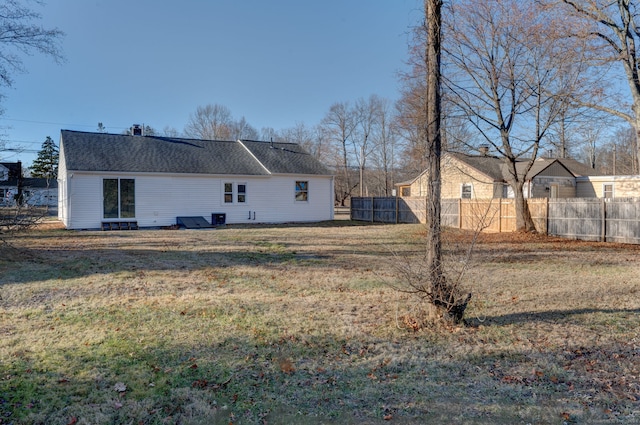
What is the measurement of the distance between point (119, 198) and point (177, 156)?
12.0ft

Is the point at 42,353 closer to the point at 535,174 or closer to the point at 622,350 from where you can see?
the point at 622,350

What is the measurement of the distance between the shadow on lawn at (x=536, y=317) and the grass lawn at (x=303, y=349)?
0.12 feet

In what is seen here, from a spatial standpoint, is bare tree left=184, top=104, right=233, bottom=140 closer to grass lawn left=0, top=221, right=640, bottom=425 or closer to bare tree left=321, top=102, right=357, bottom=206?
bare tree left=321, top=102, right=357, bottom=206

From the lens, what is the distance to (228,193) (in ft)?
68.1

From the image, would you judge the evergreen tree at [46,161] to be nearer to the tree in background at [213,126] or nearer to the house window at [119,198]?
the tree in background at [213,126]

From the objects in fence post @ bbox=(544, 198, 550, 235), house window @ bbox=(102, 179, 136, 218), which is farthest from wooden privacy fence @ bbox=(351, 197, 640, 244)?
house window @ bbox=(102, 179, 136, 218)

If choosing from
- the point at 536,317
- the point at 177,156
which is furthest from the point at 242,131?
the point at 536,317

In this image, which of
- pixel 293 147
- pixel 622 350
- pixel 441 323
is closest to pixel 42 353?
pixel 441 323

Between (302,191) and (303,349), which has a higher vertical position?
(302,191)

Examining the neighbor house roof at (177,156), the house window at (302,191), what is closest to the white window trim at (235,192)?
the neighbor house roof at (177,156)

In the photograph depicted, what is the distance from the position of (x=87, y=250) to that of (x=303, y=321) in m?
8.22

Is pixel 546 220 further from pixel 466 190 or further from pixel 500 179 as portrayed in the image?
pixel 466 190

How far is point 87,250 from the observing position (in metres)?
11.0

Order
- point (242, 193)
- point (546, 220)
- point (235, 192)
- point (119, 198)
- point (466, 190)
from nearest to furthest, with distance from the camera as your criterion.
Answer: point (546, 220)
point (119, 198)
point (235, 192)
point (242, 193)
point (466, 190)
